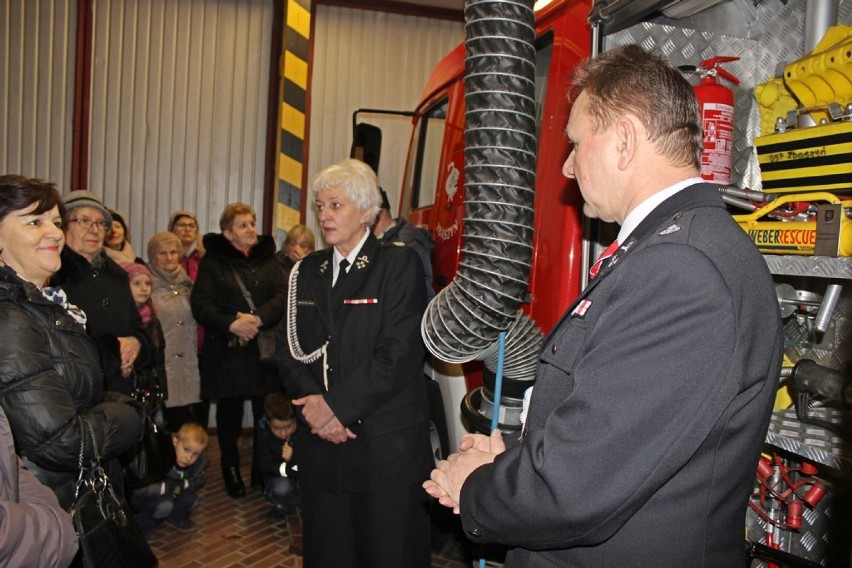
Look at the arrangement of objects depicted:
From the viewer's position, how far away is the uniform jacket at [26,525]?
1542 mm

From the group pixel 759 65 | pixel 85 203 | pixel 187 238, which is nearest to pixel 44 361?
pixel 85 203

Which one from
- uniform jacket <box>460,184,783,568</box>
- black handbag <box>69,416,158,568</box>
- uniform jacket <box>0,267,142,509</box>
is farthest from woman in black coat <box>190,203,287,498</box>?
uniform jacket <box>460,184,783,568</box>

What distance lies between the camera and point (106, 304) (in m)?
3.70

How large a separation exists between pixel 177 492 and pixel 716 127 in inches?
146

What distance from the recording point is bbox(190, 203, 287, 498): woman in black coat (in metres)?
4.97

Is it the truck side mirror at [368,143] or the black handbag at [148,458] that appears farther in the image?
the truck side mirror at [368,143]

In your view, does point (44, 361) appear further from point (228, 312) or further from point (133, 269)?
point (228, 312)

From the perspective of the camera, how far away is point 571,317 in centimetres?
139

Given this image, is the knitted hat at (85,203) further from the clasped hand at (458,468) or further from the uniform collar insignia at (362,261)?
the clasped hand at (458,468)

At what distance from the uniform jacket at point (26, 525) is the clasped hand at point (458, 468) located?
0.89m

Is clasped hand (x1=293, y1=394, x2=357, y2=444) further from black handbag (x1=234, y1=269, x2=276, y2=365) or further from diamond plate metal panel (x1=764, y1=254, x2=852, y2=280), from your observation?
black handbag (x1=234, y1=269, x2=276, y2=365)

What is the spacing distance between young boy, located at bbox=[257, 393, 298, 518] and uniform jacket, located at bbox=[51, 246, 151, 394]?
1.02 metres

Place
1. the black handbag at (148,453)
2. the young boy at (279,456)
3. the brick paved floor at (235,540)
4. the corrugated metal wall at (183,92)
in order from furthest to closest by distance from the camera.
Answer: the corrugated metal wall at (183,92), the young boy at (279,456), the brick paved floor at (235,540), the black handbag at (148,453)

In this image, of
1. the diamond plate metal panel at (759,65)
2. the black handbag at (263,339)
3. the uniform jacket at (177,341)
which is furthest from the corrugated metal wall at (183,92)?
the diamond plate metal panel at (759,65)
